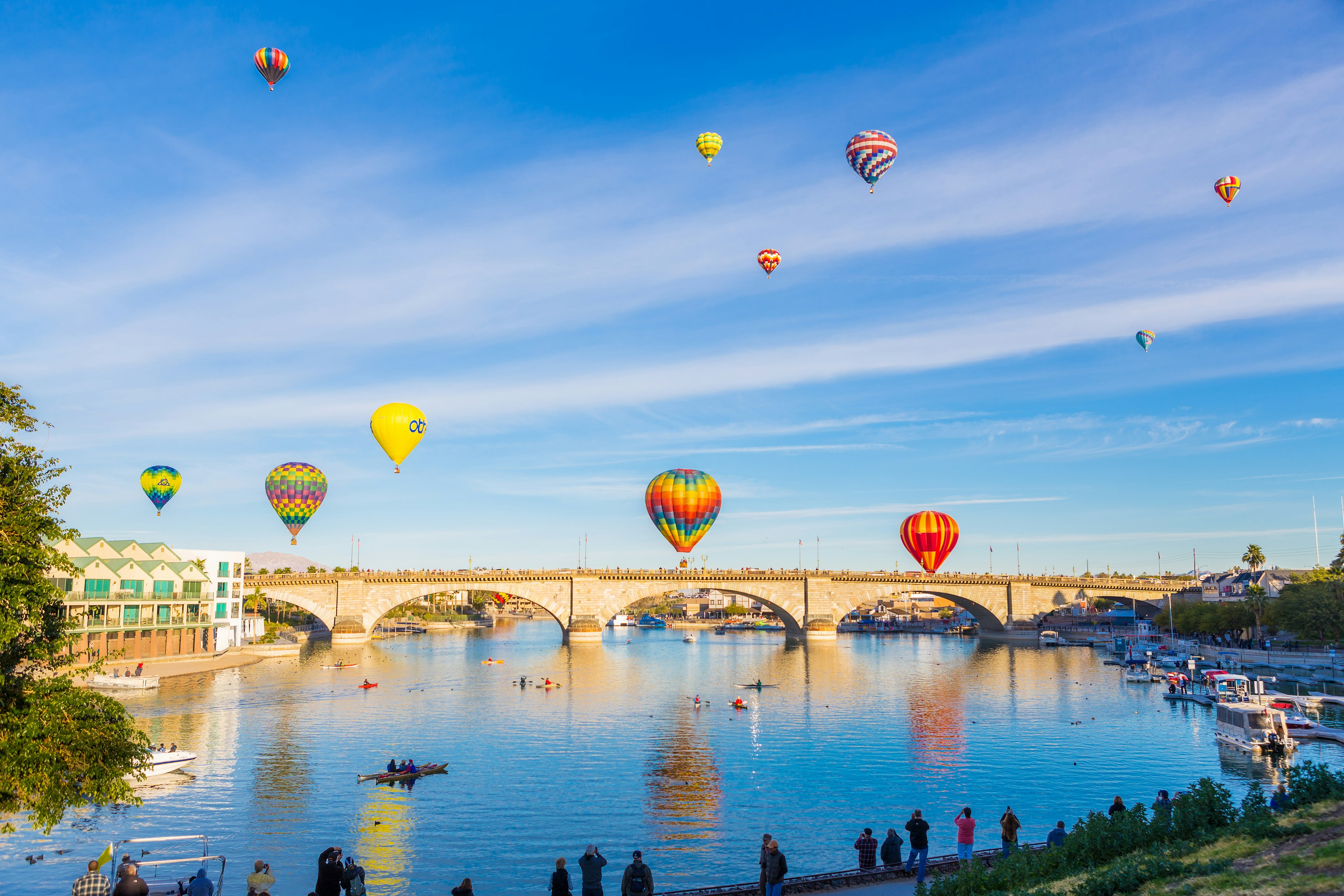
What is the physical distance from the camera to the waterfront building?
309 feet

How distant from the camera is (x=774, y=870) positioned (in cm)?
2231

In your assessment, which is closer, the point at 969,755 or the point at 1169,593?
the point at 969,755

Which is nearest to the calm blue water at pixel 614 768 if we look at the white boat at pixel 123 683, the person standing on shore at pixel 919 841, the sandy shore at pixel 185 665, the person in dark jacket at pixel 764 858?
the white boat at pixel 123 683

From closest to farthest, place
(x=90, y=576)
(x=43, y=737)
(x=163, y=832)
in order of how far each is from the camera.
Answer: (x=43, y=737) → (x=163, y=832) → (x=90, y=576)

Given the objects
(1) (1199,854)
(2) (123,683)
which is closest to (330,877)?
(1) (1199,854)

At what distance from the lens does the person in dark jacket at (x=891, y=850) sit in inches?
1127

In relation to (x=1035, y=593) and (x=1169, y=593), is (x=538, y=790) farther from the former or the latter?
(x=1169, y=593)

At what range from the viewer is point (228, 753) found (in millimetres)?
55906

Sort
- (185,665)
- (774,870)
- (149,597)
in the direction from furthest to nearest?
(149,597), (185,665), (774,870)

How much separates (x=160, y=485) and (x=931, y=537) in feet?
344

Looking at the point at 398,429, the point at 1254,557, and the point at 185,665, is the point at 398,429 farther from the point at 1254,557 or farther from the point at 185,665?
the point at 1254,557

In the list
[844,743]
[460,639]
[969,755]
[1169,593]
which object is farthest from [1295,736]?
[460,639]

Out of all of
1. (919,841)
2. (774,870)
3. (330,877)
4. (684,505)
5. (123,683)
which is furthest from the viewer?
(684,505)

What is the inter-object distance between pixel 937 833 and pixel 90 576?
91641 millimetres
